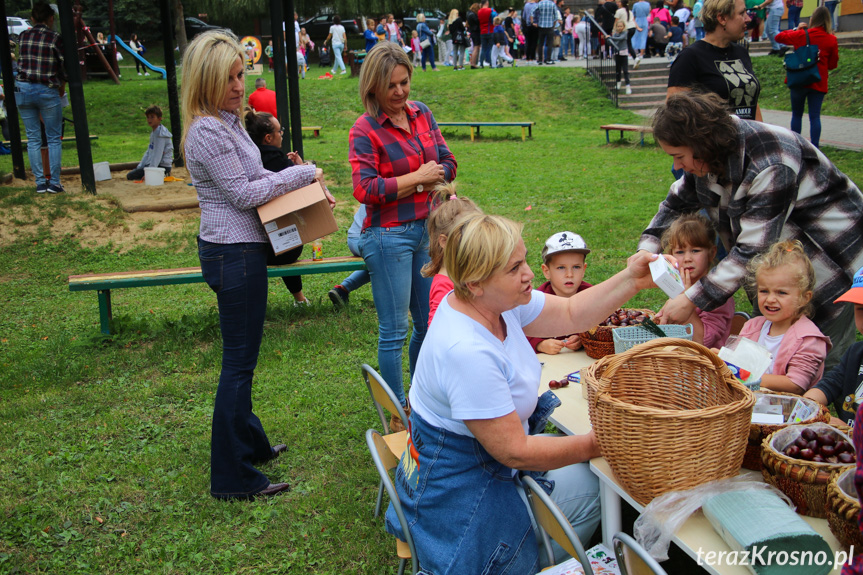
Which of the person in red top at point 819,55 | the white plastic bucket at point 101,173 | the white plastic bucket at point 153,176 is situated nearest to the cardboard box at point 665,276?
the person in red top at point 819,55

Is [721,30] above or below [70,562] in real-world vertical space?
above

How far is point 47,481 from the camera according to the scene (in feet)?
12.5

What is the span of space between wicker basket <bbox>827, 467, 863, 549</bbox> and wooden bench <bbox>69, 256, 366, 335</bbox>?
184 inches

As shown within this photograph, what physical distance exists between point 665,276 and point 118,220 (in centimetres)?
826

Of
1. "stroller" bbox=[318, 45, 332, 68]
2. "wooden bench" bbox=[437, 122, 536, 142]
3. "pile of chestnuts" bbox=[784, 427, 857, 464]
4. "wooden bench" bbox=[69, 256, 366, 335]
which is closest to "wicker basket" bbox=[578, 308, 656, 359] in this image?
"pile of chestnuts" bbox=[784, 427, 857, 464]

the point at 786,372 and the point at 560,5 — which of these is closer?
the point at 786,372

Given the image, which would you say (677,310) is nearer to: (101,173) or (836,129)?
(101,173)

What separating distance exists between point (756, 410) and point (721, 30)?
2.92 m

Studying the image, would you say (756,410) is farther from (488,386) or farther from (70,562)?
(70,562)

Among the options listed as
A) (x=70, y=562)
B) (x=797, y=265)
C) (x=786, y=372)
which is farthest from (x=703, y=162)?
(x=70, y=562)

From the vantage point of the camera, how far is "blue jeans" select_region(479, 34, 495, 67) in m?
22.1

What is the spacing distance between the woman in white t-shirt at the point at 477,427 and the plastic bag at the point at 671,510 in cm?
32

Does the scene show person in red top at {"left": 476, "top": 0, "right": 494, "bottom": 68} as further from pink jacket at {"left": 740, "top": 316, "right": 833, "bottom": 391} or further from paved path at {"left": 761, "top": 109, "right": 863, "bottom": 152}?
pink jacket at {"left": 740, "top": 316, "right": 833, "bottom": 391}

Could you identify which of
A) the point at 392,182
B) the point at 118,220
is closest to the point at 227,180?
the point at 392,182
